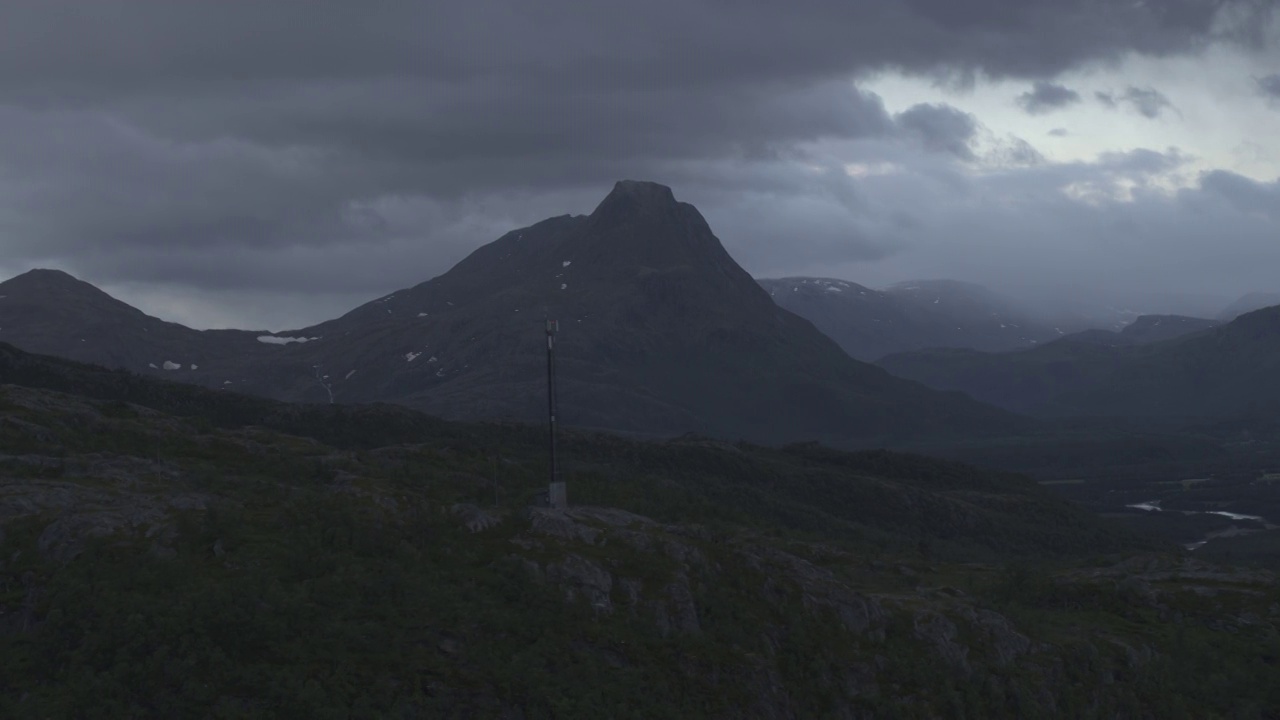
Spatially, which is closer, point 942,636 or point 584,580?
point 584,580

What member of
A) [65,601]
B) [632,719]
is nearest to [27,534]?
[65,601]

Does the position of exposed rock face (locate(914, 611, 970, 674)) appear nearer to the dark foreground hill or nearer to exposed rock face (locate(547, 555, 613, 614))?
the dark foreground hill

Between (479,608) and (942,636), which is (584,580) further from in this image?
(942,636)

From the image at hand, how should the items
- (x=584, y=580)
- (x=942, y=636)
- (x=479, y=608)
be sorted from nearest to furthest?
(x=479, y=608) → (x=584, y=580) → (x=942, y=636)

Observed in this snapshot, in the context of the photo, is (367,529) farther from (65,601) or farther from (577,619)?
(65,601)

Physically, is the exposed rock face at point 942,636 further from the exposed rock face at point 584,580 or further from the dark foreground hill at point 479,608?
the exposed rock face at point 584,580

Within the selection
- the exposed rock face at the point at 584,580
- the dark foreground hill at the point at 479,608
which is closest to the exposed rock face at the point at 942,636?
the dark foreground hill at the point at 479,608

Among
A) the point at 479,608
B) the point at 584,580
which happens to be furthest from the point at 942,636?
the point at 479,608

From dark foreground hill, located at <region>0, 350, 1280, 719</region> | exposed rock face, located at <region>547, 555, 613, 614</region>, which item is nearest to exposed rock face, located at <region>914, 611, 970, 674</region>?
dark foreground hill, located at <region>0, 350, 1280, 719</region>

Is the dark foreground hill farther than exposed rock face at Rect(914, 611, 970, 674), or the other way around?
exposed rock face at Rect(914, 611, 970, 674)
